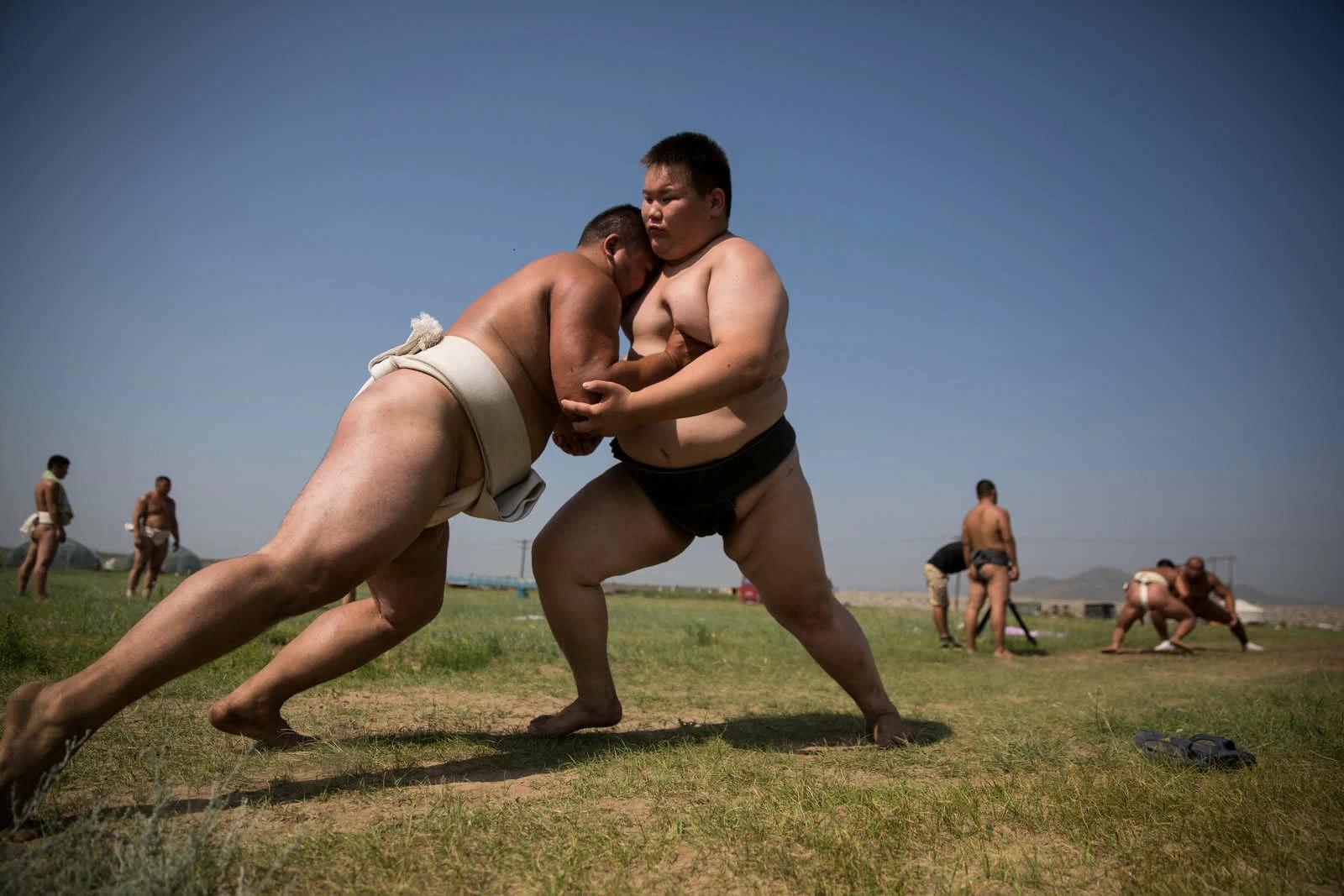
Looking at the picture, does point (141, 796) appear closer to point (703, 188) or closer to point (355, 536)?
point (355, 536)

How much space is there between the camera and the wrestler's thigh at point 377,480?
2.19 metres

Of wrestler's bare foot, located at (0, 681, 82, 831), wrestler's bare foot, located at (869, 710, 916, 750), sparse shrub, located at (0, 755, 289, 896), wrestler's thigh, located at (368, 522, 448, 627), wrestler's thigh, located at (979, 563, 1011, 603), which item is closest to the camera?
sparse shrub, located at (0, 755, 289, 896)

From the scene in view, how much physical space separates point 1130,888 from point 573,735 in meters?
2.23

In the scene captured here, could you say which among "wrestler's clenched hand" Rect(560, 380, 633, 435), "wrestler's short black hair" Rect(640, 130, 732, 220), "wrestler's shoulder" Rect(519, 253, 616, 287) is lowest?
"wrestler's clenched hand" Rect(560, 380, 633, 435)

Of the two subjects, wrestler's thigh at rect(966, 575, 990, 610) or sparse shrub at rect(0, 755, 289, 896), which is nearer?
sparse shrub at rect(0, 755, 289, 896)

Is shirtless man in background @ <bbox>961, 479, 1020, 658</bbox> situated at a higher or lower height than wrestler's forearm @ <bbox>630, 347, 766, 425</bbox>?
lower

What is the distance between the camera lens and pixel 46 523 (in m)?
10.1

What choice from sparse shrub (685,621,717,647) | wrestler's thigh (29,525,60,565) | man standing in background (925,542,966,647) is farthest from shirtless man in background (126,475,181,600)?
man standing in background (925,542,966,647)

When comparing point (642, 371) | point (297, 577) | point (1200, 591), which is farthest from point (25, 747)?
point (1200, 591)

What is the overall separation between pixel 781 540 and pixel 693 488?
0.39 metres

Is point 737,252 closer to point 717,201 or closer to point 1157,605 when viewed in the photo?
point 717,201

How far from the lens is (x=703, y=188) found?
3.10 meters

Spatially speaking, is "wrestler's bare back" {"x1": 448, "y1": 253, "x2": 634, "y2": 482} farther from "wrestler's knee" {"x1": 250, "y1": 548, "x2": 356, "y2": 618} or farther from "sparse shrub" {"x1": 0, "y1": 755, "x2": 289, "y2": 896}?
"sparse shrub" {"x1": 0, "y1": 755, "x2": 289, "y2": 896}

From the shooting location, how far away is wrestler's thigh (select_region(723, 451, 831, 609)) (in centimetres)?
309
